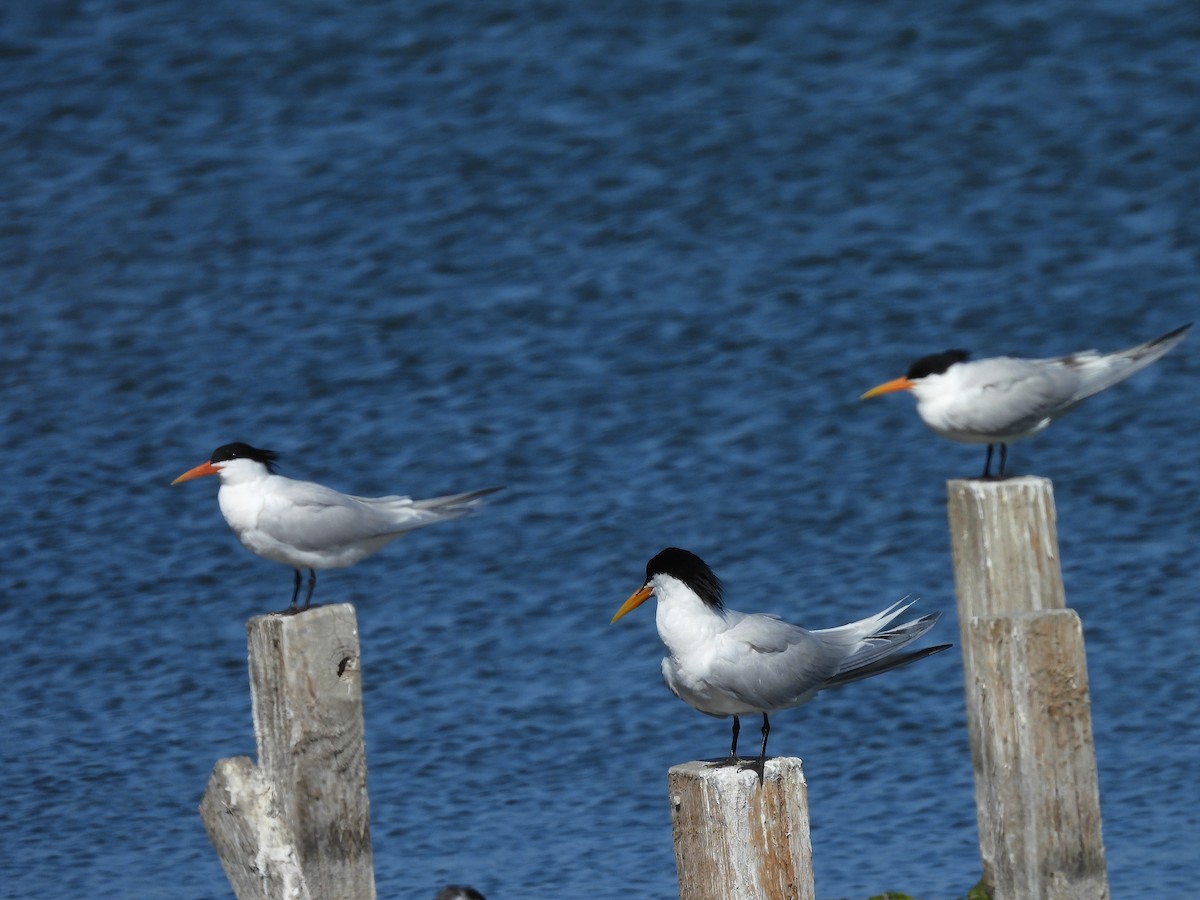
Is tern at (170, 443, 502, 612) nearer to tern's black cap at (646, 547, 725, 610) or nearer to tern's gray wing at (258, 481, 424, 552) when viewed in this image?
tern's gray wing at (258, 481, 424, 552)

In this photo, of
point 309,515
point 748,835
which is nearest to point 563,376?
point 309,515

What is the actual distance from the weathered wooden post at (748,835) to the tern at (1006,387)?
2.77 metres

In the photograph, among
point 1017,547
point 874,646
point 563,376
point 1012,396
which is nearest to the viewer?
point 874,646

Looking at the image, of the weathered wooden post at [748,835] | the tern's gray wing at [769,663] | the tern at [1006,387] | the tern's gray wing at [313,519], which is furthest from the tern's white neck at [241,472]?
the weathered wooden post at [748,835]

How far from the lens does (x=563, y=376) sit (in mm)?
Result: 14617

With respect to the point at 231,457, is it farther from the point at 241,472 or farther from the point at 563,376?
the point at 563,376

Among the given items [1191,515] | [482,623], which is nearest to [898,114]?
[1191,515]

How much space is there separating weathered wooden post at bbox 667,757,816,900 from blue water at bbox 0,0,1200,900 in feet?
11.7

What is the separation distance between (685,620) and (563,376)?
981 cm

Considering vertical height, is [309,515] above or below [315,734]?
above

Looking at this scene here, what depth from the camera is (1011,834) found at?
570cm

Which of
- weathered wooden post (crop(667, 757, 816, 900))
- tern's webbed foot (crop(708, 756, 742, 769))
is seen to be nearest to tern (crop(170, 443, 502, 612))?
tern's webbed foot (crop(708, 756, 742, 769))

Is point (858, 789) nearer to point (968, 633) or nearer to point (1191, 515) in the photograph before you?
point (968, 633)

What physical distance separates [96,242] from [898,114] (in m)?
7.24
